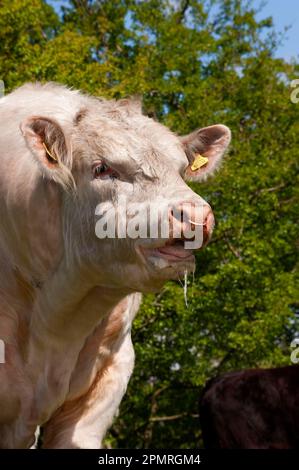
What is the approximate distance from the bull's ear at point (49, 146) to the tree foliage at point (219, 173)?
1111cm

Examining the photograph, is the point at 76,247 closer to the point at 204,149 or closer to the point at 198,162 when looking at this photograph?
the point at 198,162

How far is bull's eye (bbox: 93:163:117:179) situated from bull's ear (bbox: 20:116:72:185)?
0.15 meters

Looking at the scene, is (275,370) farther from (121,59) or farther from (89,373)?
(121,59)

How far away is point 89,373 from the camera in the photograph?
18.5 ft

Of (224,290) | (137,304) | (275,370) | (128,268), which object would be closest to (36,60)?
(224,290)

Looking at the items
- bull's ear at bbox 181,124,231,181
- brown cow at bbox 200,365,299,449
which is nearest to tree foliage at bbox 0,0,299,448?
brown cow at bbox 200,365,299,449

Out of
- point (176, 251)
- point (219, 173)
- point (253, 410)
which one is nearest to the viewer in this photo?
point (176, 251)

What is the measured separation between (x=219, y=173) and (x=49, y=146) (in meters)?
13.4

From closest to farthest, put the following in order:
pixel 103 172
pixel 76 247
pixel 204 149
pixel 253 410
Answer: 1. pixel 103 172
2. pixel 76 247
3. pixel 204 149
4. pixel 253 410

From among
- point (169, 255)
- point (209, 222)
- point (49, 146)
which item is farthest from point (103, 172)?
point (209, 222)

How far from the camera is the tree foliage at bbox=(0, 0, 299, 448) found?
18.5 meters

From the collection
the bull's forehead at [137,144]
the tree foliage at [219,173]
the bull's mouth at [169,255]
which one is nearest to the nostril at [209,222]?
the bull's mouth at [169,255]

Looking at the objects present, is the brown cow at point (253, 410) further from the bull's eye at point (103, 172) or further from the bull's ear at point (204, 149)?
the bull's eye at point (103, 172)

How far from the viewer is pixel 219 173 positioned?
1806 cm
